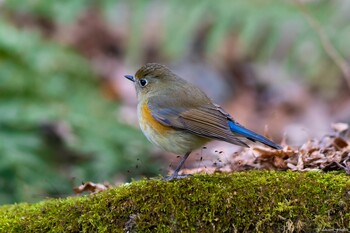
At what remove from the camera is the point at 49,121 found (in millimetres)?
6938

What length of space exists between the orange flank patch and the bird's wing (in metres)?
0.02

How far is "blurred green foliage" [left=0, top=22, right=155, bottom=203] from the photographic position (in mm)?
6366

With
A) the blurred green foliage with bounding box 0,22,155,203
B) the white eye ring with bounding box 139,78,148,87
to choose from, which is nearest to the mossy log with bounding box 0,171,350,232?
the white eye ring with bounding box 139,78,148,87

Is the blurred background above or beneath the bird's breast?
above

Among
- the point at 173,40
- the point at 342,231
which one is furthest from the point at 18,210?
the point at 173,40

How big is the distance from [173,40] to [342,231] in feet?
16.5

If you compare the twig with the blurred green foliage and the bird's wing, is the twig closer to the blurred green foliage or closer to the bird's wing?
the bird's wing

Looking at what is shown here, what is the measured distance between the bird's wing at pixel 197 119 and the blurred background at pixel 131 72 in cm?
59

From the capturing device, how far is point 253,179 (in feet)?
12.1

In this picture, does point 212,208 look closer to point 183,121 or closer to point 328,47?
point 183,121

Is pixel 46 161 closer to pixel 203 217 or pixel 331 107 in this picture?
pixel 203 217

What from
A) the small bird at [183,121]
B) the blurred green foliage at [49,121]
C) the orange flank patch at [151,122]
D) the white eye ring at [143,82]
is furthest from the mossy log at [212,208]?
the blurred green foliage at [49,121]

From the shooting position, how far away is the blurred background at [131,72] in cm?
660

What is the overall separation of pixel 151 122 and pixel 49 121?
2.86 m
